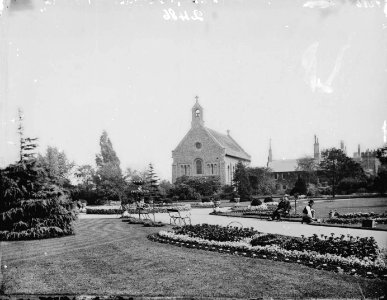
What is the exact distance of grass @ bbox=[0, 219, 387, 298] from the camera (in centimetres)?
660

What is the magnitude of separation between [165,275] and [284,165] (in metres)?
71.6

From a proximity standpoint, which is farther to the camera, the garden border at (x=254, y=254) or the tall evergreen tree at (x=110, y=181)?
the tall evergreen tree at (x=110, y=181)

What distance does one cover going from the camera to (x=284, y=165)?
7650 cm

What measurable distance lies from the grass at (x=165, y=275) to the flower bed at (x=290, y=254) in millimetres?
408

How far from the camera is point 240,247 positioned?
10102 mm

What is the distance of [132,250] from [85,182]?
118 ft

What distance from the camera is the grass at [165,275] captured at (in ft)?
21.7

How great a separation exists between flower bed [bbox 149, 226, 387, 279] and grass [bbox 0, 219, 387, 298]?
0.41m


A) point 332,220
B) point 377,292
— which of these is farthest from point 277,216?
point 377,292

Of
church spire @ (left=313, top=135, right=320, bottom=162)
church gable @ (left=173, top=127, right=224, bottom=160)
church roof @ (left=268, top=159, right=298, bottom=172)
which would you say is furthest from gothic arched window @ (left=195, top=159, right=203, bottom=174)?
church spire @ (left=313, top=135, right=320, bottom=162)

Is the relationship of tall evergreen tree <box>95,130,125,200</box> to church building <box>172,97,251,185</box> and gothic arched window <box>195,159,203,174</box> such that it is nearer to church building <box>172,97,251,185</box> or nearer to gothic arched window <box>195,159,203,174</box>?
church building <box>172,97,251,185</box>

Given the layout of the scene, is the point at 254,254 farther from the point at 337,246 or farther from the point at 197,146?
the point at 197,146

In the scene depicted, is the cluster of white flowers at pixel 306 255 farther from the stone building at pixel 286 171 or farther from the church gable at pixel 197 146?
the stone building at pixel 286 171

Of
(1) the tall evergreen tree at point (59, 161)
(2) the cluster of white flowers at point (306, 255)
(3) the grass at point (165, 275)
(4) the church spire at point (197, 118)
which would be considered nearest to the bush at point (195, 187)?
(4) the church spire at point (197, 118)
